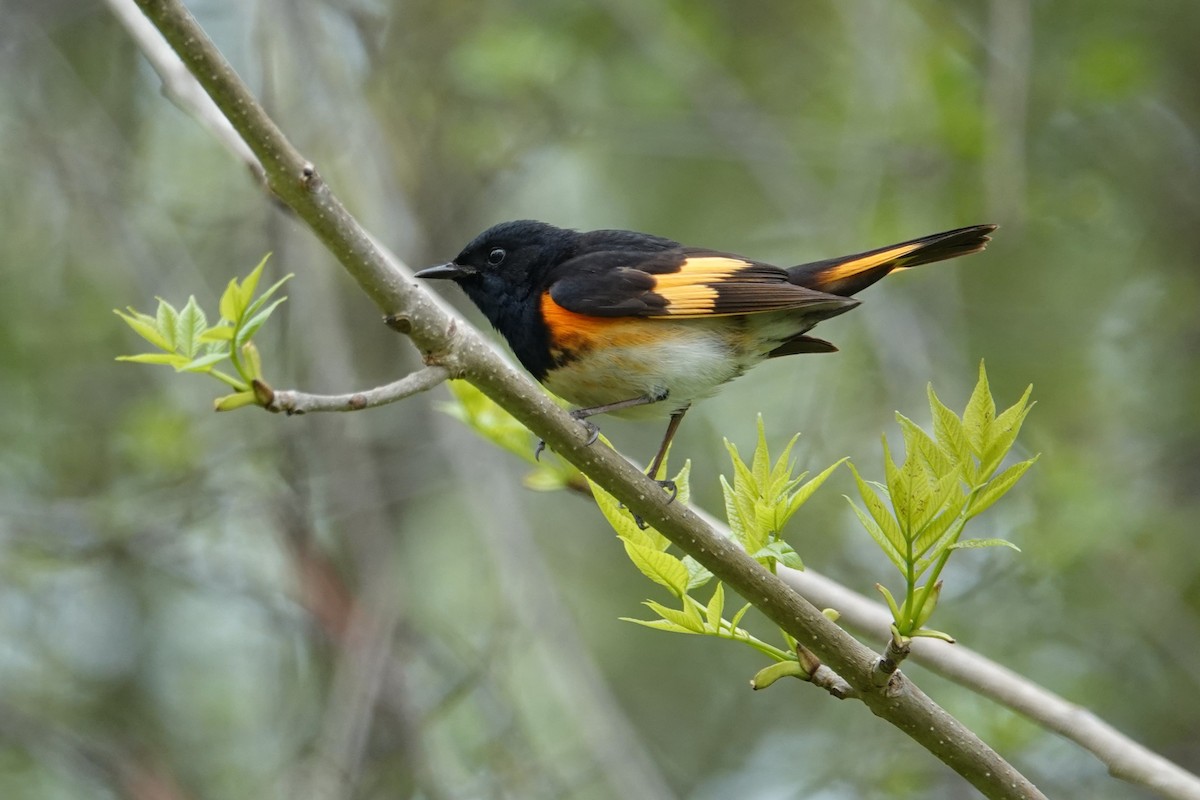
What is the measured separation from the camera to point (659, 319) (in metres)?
3.45

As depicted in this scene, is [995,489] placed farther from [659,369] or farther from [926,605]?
[659,369]

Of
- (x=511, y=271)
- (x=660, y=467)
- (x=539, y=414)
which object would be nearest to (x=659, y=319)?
(x=511, y=271)

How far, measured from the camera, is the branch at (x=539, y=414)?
5.96 ft

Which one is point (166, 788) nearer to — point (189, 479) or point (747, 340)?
point (189, 479)

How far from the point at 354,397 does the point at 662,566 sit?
0.55 meters

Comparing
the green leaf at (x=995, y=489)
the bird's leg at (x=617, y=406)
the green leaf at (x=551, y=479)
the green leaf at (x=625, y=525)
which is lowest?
the green leaf at (x=995, y=489)

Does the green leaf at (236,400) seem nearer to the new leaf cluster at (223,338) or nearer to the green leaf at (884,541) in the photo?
the new leaf cluster at (223,338)

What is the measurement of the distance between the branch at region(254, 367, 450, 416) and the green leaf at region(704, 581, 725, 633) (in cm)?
56

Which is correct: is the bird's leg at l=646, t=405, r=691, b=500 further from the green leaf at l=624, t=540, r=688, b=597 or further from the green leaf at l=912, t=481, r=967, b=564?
the green leaf at l=912, t=481, r=967, b=564

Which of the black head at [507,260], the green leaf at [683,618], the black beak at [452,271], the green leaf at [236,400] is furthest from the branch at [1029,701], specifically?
the black beak at [452,271]

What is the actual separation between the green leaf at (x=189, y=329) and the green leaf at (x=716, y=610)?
3.14 ft

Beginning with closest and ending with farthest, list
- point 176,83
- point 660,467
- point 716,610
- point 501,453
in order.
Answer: point 716,610
point 660,467
point 176,83
point 501,453

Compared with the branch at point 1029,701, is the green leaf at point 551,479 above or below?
above

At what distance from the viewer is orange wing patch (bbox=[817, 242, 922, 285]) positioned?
10.0ft
